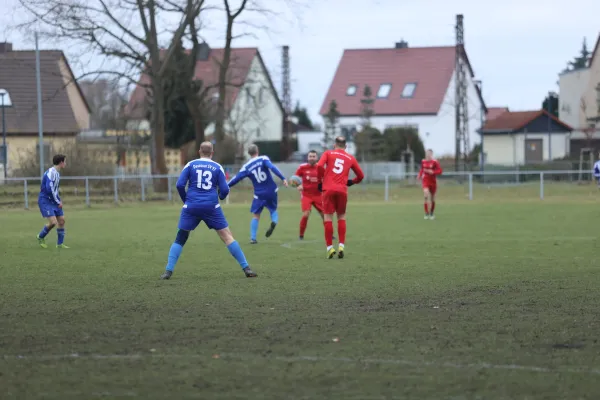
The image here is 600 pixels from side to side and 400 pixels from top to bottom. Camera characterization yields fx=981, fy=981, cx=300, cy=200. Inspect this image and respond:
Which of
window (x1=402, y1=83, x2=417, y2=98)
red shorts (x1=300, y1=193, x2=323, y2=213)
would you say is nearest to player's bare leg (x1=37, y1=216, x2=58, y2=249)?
red shorts (x1=300, y1=193, x2=323, y2=213)

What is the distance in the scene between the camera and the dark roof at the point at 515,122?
71.7m

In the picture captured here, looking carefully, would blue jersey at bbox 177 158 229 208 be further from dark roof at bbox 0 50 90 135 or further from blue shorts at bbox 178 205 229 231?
dark roof at bbox 0 50 90 135

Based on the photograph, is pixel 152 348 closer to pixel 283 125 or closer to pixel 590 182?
pixel 590 182

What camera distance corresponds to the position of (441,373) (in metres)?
6.64

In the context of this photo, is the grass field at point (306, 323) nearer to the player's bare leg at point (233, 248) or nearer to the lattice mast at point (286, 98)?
the player's bare leg at point (233, 248)

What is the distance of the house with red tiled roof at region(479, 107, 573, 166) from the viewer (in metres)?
71.9

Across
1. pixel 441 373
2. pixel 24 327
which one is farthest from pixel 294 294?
pixel 441 373

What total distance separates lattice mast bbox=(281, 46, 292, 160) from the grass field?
60.3 meters

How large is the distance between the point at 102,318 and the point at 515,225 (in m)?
16.9

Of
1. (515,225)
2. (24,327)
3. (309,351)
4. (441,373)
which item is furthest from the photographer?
(515,225)

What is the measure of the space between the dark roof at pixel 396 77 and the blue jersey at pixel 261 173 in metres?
58.7

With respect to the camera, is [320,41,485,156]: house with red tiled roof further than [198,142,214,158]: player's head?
Yes

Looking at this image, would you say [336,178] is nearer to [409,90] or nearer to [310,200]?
[310,200]

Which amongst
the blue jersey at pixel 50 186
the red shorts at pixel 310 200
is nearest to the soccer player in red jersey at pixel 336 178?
the red shorts at pixel 310 200
